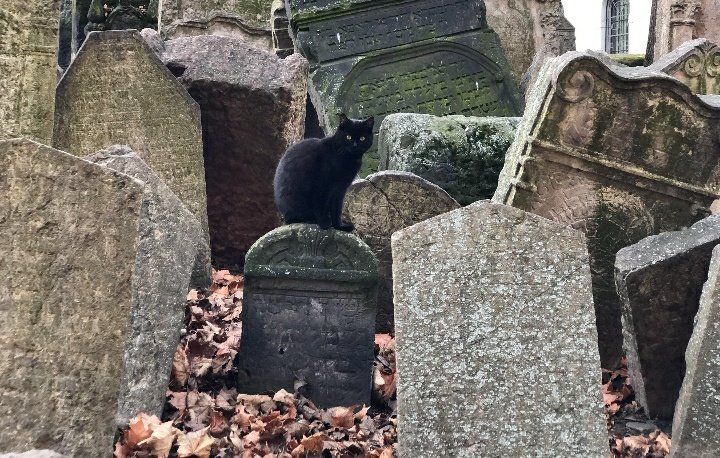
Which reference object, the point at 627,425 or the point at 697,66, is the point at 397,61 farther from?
the point at 627,425

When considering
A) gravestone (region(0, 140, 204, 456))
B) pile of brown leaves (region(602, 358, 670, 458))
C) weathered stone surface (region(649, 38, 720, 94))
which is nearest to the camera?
gravestone (region(0, 140, 204, 456))

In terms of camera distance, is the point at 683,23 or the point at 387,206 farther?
the point at 683,23

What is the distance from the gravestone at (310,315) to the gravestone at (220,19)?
7031 millimetres

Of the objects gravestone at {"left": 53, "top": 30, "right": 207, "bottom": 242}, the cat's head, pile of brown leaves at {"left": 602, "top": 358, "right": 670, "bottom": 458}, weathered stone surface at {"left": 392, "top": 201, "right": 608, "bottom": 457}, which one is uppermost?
gravestone at {"left": 53, "top": 30, "right": 207, "bottom": 242}

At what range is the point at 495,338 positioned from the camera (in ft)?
17.0

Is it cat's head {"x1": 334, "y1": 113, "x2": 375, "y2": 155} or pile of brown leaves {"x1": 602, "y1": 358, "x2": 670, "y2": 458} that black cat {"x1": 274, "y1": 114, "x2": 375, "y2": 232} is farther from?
pile of brown leaves {"x1": 602, "y1": 358, "x2": 670, "y2": 458}

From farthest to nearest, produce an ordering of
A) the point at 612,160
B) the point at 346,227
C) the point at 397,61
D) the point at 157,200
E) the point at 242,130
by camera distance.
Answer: the point at 397,61 < the point at 242,130 < the point at 612,160 < the point at 346,227 < the point at 157,200

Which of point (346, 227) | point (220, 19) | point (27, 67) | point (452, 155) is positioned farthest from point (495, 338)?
point (220, 19)

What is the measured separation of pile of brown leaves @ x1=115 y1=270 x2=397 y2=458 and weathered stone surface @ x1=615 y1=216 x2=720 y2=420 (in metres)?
1.37

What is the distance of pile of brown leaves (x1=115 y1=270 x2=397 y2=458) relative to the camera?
5.55m

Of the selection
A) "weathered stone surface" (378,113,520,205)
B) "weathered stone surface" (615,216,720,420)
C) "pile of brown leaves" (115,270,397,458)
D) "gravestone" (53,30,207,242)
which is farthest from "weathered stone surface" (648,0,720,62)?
"weathered stone surface" (615,216,720,420)

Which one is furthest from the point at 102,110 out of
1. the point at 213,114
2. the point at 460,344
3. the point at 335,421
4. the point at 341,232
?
the point at 460,344

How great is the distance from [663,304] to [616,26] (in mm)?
25222

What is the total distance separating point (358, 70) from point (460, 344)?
620cm
